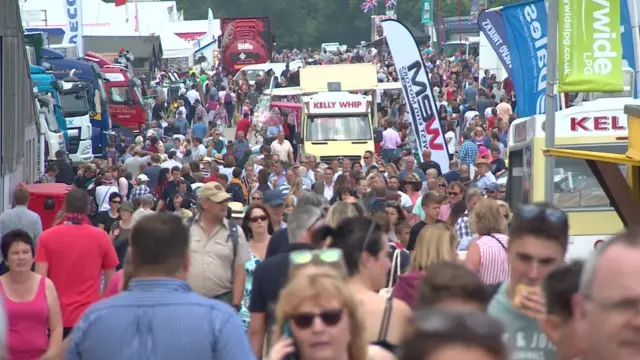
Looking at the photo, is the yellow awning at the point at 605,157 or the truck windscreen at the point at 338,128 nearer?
the yellow awning at the point at 605,157

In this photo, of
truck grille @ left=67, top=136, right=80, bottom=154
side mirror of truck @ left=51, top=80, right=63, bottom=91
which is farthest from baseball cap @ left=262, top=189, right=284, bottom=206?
truck grille @ left=67, top=136, right=80, bottom=154

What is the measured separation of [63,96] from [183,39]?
42.8 metres

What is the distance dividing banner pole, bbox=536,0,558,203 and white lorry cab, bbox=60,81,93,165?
922 inches

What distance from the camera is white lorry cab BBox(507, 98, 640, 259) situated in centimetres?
1396

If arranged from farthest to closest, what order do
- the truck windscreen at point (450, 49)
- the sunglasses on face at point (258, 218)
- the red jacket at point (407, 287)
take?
1. the truck windscreen at point (450, 49)
2. the sunglasses on face at point (258, 218)
3. the red jacket at point (407, 287)

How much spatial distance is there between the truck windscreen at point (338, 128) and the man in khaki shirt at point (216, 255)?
2181 centimetres

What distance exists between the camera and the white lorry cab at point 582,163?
13961 millimetres

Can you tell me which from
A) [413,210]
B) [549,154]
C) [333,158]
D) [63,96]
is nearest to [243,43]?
[63,96]

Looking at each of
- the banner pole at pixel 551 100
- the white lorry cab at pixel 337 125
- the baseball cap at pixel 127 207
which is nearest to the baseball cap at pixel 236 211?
the baseball cap at pixel 127 207

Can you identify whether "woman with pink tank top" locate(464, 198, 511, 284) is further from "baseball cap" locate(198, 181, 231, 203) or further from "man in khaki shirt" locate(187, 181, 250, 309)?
"baseball cap" locate(198, 181, 231, 203)

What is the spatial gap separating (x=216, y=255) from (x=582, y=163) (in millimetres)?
6041

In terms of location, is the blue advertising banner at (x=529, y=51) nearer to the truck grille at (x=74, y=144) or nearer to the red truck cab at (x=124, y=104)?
the truck grille at (x=74, y=144)

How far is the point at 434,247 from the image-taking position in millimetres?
7195

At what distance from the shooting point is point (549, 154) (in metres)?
11.7
